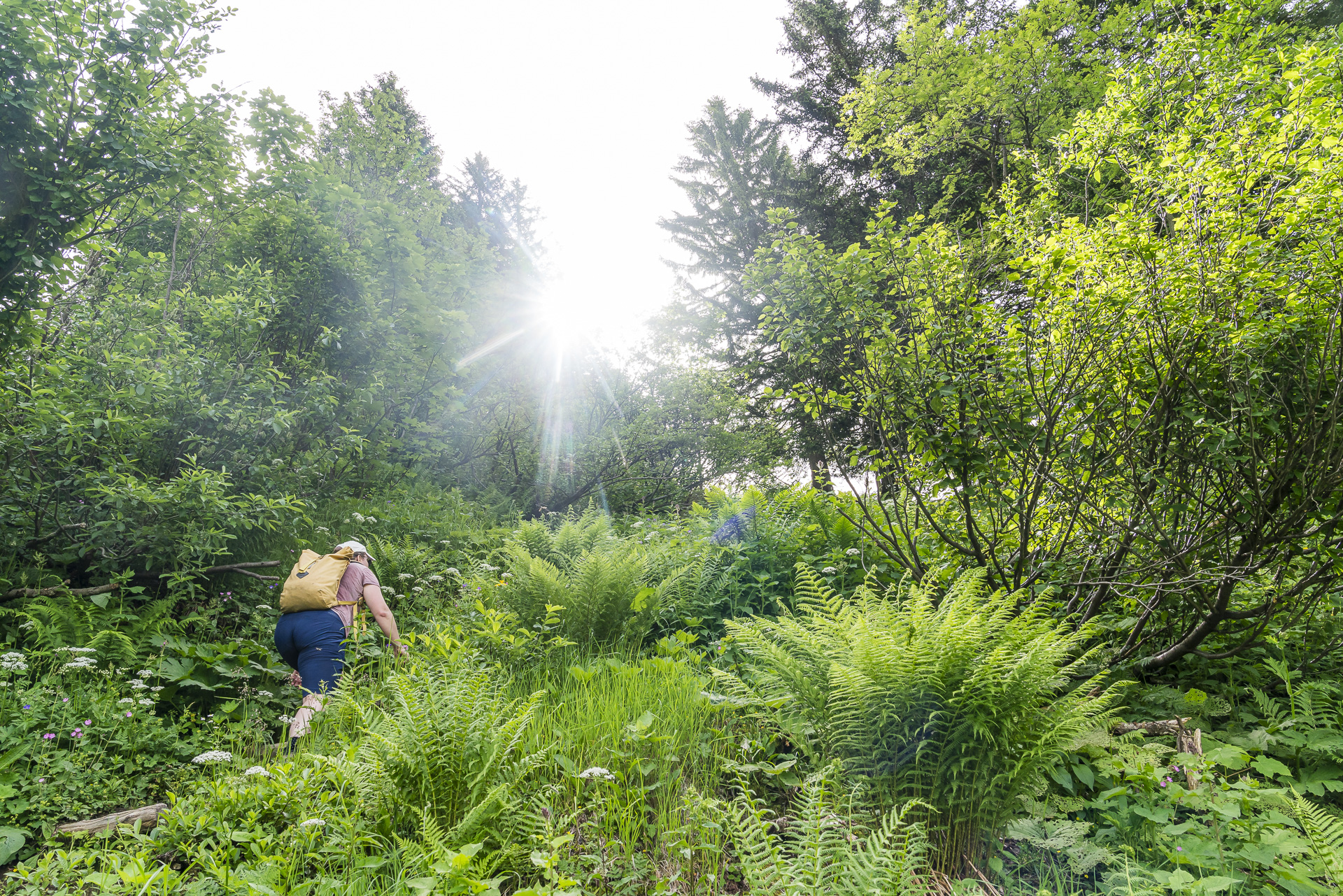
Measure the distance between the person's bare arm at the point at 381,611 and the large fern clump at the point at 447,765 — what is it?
212cm

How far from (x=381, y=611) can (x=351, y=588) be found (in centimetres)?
31

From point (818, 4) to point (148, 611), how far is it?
15.3 metres

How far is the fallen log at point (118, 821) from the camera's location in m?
2.46

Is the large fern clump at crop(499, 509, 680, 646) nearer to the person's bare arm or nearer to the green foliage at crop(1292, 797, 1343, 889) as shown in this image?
the person's bare arm

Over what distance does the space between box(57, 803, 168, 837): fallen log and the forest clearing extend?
20 mm

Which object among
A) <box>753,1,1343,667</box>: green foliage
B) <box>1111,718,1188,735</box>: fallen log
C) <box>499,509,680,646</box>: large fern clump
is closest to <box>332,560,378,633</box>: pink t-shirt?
<box>499,509,680,646</box>: large fern clump

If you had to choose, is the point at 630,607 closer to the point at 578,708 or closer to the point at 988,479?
the point at 578,708

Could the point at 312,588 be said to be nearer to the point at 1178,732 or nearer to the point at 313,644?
the point at 313,644

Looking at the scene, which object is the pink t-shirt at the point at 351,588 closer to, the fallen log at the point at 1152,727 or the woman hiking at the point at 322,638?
the woman hiking at the point at 322,638

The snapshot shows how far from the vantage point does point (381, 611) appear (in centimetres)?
451

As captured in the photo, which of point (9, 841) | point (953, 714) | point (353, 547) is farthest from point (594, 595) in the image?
point (9, 841)

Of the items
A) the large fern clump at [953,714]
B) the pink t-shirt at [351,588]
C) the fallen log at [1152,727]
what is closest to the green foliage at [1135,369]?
the fallen log at [1152,727]

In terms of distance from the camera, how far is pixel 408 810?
84.8 inches

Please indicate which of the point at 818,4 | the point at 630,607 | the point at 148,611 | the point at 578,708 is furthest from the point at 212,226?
the point at 818,4
